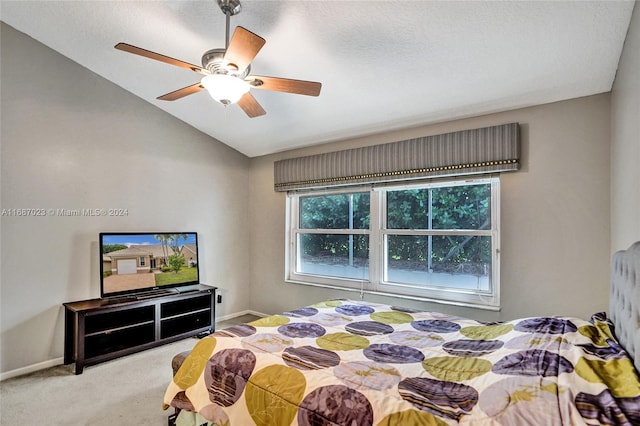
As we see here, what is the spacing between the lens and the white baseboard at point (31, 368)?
276 cm

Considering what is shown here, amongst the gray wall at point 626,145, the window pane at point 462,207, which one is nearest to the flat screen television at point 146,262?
the window pane at point 462,207

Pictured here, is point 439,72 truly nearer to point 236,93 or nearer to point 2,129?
point 236,93

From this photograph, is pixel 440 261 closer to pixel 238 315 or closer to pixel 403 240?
pixel 403 240

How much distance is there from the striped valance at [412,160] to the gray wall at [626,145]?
627 mm

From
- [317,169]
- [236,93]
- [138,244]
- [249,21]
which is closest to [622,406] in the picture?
[236,93]

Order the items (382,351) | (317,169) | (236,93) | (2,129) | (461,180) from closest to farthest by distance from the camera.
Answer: (382,351), (236,93), (2,129), (461,180), (317,169)

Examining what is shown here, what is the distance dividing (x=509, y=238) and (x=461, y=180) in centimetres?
63

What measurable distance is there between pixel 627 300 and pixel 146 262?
3.74 meters

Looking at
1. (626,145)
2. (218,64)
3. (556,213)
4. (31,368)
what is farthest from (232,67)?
(31,368)

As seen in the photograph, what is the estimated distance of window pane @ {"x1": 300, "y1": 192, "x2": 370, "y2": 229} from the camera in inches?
149

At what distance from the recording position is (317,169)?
155 inches

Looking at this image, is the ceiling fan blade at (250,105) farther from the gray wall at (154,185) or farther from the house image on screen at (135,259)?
the house image on screen at (135,259)

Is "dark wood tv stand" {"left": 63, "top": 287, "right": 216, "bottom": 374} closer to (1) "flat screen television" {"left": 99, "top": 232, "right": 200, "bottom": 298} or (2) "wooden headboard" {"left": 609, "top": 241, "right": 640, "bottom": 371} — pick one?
(1) "flat screen television" {"left": 99, "top": 232, "right": 200, "bottom": 298}

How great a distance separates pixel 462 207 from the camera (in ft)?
10.2
